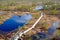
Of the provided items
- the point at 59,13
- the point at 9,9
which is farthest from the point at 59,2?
the point at 9,9

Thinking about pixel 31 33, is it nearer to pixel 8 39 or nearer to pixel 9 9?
pixel 8 39

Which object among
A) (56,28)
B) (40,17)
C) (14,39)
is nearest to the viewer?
(14,39)

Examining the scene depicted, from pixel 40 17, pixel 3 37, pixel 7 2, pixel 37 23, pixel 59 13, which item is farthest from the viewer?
pixel 7 2

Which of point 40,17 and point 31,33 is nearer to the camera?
point 31,33

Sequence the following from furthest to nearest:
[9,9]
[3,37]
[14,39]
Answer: [9,9]
[3,37]
[14,39]

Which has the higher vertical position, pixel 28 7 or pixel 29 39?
pixel 28 7

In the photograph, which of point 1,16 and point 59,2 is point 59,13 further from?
point 1,16

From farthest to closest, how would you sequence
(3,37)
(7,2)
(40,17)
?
(7,2), (40,17), (3,37)

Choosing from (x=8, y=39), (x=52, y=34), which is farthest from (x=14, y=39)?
(x=52, y=34)

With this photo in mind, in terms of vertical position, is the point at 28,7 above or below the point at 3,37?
above
